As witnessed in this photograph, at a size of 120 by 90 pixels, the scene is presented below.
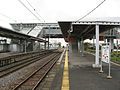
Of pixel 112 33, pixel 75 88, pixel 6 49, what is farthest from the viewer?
pixel 112 33

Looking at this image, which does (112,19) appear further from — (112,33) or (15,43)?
(112,33)

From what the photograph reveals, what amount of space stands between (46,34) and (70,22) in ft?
199

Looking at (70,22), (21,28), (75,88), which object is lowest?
(75,88)

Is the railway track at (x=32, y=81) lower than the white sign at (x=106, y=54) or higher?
lower

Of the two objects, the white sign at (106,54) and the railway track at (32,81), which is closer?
the railway track at (32,81)

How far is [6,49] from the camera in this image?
61.1m

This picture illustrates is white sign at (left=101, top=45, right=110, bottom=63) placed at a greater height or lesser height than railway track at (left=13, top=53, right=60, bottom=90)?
greater

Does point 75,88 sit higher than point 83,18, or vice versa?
point 83,18

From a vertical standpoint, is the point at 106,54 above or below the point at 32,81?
above

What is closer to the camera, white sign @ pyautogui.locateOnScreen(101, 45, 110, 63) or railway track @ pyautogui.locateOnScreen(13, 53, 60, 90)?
railway track @ pyautogui.locateOnScreen(13, 53, 60, 90)

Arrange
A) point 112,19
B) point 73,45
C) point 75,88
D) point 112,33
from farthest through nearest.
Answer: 1. point 112,33
2. point 73,45
3. point 112,19
4. point 75,88

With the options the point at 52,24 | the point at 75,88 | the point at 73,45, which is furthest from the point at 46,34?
the point at 75,88

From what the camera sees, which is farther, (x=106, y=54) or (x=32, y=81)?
(x=106, y=54)

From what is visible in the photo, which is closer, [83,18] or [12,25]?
[83,18]
